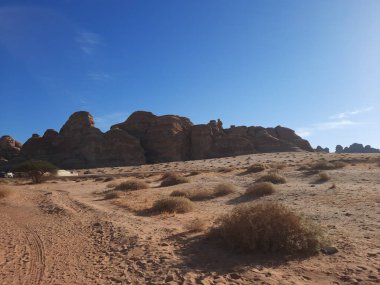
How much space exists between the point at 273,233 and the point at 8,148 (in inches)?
4497

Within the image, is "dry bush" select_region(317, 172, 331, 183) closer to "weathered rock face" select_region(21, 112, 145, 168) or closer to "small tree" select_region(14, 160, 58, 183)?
"small tree" select_region(14, 160, 58, 183)

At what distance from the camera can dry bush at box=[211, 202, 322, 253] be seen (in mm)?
8508

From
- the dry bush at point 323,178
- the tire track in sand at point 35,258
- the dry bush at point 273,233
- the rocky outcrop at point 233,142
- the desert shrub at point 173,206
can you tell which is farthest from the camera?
the rocky outcrop at point 233,142

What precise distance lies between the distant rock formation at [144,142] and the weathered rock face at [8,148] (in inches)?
188

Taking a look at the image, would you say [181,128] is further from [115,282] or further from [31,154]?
[115,282]

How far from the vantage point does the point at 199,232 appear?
1124cm

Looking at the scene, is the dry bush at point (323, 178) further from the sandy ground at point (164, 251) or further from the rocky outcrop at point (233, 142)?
the rocky outcrop at point (233, 142)

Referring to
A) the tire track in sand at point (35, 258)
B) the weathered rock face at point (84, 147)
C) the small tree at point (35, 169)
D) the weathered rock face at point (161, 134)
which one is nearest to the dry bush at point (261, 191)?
the tire track in sand at point (35, 258)

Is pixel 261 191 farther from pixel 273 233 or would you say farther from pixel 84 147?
pixel 84 147

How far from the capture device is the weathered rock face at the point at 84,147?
9512 centimetres

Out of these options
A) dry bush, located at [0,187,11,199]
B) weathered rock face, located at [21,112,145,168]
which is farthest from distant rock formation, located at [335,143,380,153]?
dry bush, located at [0,187,11,199]

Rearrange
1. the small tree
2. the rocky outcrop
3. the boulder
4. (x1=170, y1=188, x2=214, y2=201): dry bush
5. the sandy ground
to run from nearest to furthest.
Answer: the sandy ground < (x1=170, y1=188, x2=214, y2=201): dry bush < the small tree < the boulder < the rocky outcrop

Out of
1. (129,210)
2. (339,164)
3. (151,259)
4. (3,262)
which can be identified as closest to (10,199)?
(129,210)

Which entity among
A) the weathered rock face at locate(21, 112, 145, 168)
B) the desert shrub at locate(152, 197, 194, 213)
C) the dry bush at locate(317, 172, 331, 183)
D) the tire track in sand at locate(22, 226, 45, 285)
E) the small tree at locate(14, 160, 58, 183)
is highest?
the weathered rock face at locate(21, 112, 145, 168)
